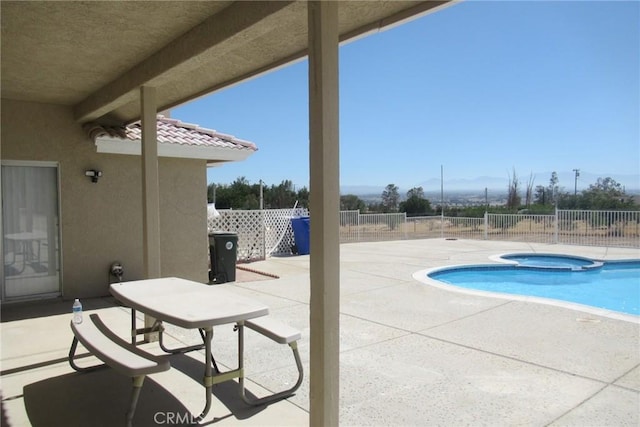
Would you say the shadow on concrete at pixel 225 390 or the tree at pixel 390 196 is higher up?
the tree at pixel 390 196

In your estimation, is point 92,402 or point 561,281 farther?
point 561,281

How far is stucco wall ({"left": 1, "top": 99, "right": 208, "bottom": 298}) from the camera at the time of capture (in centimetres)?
698

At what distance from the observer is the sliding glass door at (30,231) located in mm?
6938

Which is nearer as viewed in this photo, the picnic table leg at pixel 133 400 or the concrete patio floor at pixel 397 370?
the picnic table leg at pixel 133 400

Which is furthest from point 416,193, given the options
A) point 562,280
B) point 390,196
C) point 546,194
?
point 562,280

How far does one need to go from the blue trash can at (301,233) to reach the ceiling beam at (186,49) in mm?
8383

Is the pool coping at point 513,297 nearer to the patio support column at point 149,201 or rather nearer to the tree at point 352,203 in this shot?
the patio support column at point 149,201

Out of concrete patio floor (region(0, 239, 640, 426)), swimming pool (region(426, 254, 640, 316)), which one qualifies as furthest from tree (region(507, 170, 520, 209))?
concrete patio floor (region(0, 239, 640, 426))

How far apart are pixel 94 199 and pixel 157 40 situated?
4463 millimetres

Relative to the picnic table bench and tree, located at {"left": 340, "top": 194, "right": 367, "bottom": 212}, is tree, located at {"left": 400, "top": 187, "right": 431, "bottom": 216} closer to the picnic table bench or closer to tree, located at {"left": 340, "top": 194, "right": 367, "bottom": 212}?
tree, located at {"left": 340, "top": 194, "right": 367, "bottom": 212}

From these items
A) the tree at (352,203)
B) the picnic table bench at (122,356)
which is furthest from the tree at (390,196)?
the picnic table bench at (122,356)

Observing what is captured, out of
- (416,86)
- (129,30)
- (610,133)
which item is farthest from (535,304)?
Result: (610,133)

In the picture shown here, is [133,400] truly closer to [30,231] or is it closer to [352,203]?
[30,231]

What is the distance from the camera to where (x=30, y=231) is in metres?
7.15
